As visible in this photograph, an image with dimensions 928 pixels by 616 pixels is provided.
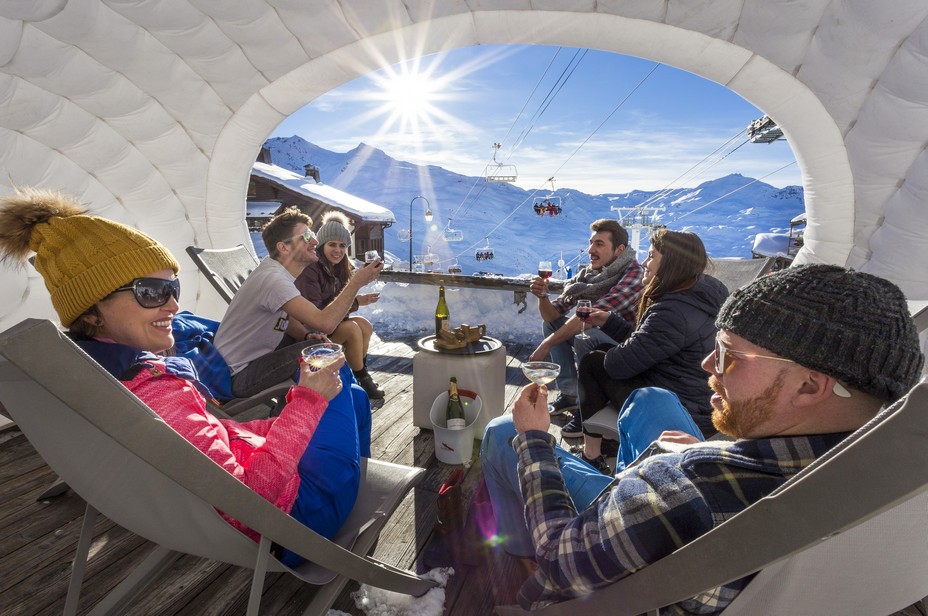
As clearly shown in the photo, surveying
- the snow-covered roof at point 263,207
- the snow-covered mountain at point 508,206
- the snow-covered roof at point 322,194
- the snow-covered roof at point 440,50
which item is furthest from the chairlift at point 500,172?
the snow-covered mountain at point 508,206

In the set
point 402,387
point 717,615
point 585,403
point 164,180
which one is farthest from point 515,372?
point 164,180

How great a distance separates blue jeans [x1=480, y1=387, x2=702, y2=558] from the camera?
5.75 feet

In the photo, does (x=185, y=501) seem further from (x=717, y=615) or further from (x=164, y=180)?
(x=164, y=180)

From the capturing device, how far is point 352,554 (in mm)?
1410

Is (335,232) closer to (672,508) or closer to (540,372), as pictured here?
(540,372)

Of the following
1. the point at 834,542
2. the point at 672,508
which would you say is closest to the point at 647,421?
the point at 672,508

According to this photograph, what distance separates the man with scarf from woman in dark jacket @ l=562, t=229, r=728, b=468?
2.44 ft

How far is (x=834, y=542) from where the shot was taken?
2.39ft

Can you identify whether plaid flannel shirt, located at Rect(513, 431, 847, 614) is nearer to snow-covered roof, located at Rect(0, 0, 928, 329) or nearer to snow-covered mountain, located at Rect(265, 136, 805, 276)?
snow-covered roof, located at Rect(0, 0, 928, 329)

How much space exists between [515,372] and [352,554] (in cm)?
370

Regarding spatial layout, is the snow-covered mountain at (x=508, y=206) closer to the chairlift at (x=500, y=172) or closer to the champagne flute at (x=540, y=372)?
the chairlift at (x=500, y=172)

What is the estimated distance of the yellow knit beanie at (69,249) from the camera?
1.33 metres

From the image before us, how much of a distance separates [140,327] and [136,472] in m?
0.53

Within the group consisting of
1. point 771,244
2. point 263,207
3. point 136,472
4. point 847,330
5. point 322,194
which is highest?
point 322,194
